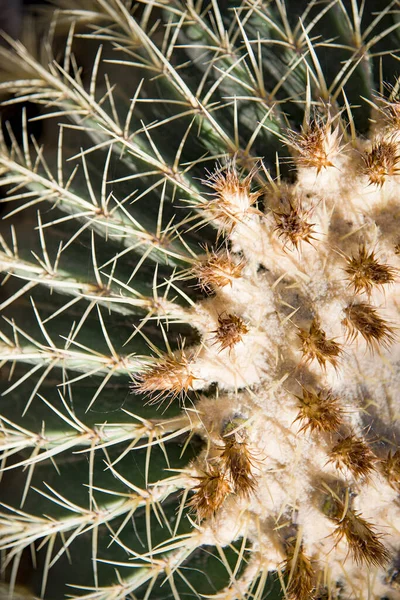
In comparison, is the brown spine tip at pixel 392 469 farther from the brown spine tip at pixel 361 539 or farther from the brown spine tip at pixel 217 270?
the brown spine tip at pixel 217 270

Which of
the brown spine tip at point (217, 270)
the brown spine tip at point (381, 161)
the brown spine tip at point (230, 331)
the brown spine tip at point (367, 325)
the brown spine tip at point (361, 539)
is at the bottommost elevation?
the brown spine tip at point (361, 539)

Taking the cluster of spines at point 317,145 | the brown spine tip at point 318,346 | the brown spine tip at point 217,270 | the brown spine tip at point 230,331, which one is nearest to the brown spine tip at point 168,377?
the brown spine tip at point 230,331

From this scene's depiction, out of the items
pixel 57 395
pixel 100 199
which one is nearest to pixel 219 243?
pixel 100 199

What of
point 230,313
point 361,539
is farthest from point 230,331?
point 361,539

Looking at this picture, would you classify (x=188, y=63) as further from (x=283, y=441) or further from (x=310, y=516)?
(x=310, y=516)

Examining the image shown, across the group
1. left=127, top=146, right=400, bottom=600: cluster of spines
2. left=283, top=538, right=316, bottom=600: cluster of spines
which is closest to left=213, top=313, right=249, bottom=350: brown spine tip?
left=127, top=146, right=400, bottom=600: cluster of spines

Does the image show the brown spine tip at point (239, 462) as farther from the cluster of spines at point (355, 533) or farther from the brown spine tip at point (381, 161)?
the brown spine tip at point (381, 161)

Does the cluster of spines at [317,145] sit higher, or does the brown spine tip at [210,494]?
the cluster of spines at [317,145]
